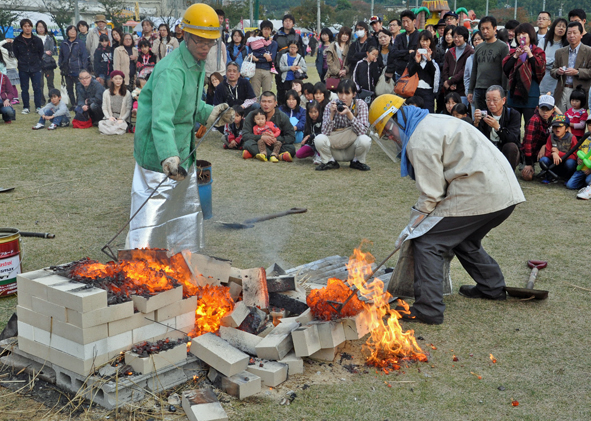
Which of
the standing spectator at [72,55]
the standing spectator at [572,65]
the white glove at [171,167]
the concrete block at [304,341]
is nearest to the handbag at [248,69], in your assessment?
the standing spectator at [72,55]

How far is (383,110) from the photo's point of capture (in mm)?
4258

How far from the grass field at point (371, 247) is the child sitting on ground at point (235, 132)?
1.19 ft

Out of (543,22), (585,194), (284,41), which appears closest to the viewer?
(585,194)

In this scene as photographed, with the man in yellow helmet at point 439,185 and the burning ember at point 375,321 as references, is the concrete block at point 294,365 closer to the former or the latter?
the burning ember at point 375,321

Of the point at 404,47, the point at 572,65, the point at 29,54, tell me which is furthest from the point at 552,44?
the point at 29,54

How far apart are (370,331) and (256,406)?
1017 millimetres

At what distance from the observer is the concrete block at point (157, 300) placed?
11.1ft

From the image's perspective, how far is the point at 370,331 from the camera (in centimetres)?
391

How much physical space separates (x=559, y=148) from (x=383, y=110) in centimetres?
530

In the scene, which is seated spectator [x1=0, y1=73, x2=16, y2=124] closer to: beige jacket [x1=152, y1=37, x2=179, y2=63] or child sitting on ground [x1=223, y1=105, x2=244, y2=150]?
beige jacket [x1=152, y1=37, x2=179, y2=63]

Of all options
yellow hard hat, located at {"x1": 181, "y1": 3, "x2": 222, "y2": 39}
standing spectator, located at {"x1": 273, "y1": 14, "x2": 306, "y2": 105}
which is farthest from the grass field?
standing spectator, located at {"x1": 273, "y1": 14, "x2": 306, "y2": 105}

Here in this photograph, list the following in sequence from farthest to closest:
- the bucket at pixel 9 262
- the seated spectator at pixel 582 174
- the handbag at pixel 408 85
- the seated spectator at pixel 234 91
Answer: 1. the seated spectator at pixel 234 91
2. the handbag at pixel 408 85
3. the seated spectator at pixel 582 174
4. the bucket at pixel 9 262

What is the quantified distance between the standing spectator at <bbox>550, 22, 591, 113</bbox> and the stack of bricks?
7.88 meters

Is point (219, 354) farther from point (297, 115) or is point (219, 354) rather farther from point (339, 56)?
point (339, 56)
